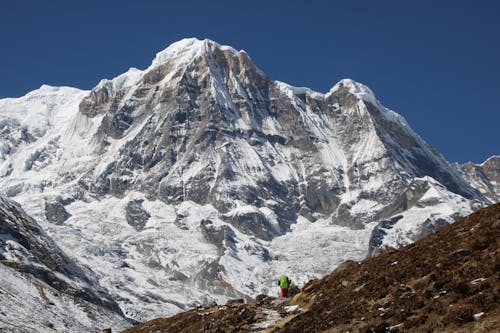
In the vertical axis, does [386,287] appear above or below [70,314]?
below

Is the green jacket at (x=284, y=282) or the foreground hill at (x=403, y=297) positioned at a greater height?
the green jacket at (x=284, y=282)

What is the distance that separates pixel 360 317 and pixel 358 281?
26.1ft

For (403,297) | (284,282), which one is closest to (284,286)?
(284,282)

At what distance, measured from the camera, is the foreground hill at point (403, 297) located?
28578 mm

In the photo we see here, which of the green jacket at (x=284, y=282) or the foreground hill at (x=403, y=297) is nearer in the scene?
the foreground hill at (x=403, y=297)

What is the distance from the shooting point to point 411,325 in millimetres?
29000

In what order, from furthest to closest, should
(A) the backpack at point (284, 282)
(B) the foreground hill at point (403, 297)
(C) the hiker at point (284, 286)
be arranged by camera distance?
(A) the backpack at point (284, 282) → (C) the hiker at point (284, 286) → (B) the foreground hill at point (403, 297)

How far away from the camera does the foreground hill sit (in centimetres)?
2858

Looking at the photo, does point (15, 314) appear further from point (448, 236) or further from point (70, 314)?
point (448, 236)

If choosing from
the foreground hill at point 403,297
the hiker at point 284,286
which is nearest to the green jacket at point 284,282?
the hiker at point 284,286

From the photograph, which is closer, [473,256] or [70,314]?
[473,256]

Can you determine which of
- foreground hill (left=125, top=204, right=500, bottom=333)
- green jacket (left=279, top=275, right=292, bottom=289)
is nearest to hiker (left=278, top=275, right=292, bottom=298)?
green jacket (left=279, top=275, right=292, bottom=289)

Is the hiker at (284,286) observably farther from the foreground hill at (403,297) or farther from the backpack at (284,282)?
the foreground hill at (403,297)

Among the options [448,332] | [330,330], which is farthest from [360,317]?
[448,332]
